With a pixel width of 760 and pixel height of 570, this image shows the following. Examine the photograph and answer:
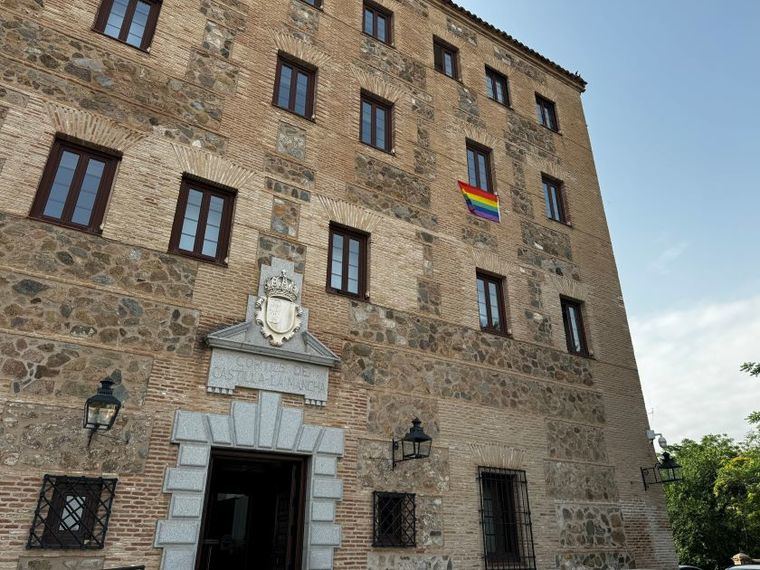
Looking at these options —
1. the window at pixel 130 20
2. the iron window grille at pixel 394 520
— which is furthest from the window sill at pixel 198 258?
the iron window grille at pixel 394 520

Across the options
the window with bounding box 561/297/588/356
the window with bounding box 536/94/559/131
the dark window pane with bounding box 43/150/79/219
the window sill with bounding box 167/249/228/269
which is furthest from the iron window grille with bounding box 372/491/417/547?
the window with bounding box 536/94/559/131

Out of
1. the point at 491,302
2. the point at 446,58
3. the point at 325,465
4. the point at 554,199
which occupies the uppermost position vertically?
the point at 446,58

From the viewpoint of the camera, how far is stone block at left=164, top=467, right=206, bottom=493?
6.53 m

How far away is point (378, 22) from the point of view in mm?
12688

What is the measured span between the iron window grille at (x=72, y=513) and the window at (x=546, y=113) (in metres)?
13.7

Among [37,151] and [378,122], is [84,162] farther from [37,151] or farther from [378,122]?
[378,122]

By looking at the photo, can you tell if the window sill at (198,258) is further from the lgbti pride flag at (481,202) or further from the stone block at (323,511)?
the lgbti pride flag at (481,202)

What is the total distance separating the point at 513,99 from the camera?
47.1 ft

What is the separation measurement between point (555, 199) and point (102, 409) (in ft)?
38.1

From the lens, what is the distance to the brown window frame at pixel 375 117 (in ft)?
36.0

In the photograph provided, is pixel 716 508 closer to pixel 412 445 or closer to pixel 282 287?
pixel 412 445

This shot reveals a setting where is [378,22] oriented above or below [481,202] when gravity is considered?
above

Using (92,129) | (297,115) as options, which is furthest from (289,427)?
(297,115)

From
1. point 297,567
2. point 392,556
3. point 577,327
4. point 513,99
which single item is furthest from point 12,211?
point 513,99
